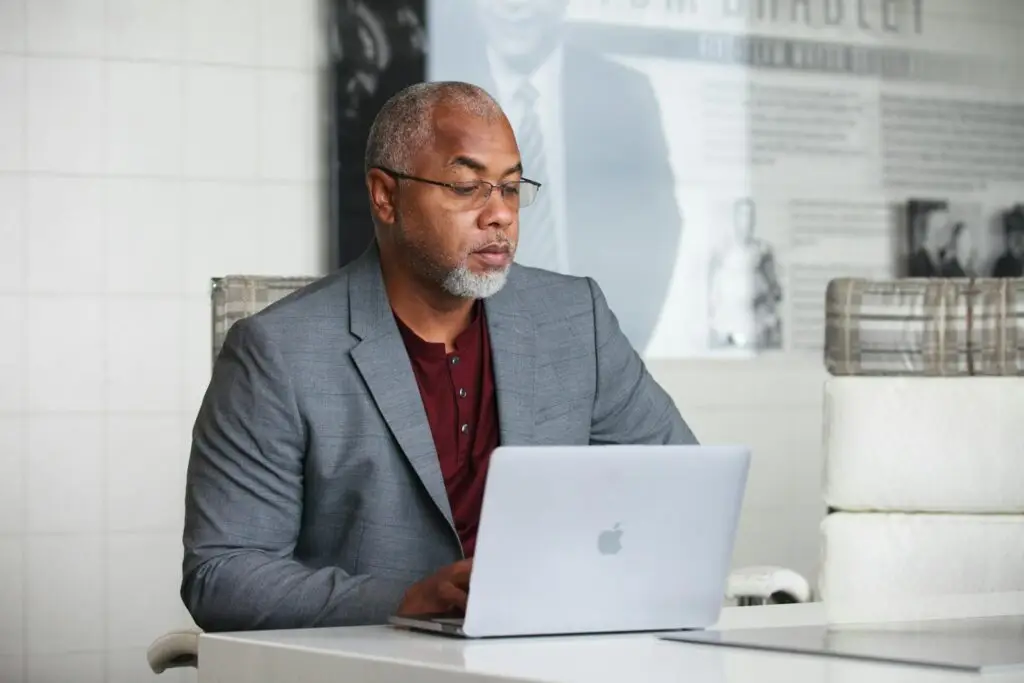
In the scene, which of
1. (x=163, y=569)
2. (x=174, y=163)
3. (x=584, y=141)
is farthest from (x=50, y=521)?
(x=584, y=141)

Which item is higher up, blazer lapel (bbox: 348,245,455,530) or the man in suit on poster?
the man in suit on poster

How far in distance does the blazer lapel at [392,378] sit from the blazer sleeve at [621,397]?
0.32 m

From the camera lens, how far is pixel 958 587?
263cm

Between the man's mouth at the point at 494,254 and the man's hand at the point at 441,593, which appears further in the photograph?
the man's mouth at the point at 494,254

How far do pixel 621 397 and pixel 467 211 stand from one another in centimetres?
35

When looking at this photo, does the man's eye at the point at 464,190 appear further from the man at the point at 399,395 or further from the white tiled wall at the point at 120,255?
the white tiled wall at the point at 120,255

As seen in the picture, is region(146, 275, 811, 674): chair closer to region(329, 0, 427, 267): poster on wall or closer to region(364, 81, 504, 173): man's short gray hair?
region(364, 81, 504, 173): man's short gray hair

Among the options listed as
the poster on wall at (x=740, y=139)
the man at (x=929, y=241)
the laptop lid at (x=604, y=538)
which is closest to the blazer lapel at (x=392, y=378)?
the laptop lid at (x=604, y=538)

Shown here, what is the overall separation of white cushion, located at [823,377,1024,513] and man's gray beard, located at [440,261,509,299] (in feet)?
2.54

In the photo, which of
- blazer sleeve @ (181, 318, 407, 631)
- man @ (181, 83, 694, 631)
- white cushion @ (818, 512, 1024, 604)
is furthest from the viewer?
white cushion @ (818, 512, 1024, 604)

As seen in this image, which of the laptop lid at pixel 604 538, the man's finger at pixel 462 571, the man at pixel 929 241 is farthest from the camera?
the man at pixel 929 241

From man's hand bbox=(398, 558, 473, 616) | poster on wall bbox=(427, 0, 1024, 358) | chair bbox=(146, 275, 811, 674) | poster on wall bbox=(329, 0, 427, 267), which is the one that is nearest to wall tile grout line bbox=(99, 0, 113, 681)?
poster on wall bbox=(329, 0, 427, 267)

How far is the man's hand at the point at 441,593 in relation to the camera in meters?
1.51

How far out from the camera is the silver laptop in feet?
4.59
